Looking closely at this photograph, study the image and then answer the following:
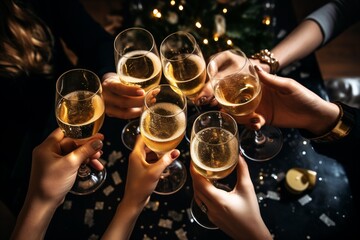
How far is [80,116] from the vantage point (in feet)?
4.16

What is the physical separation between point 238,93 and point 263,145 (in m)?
0.32

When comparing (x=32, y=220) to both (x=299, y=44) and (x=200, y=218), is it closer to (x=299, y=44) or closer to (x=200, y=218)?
(x=200, y=218)

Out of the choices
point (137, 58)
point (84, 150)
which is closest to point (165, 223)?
point (84, 150)

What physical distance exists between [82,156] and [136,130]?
0.44 meters

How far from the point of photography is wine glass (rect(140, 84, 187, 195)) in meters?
1.18

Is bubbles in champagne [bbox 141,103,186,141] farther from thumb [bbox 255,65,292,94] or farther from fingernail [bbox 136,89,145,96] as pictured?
thumb [bbox 255,65,292,94]

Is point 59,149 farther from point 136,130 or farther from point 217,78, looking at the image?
point 217,78

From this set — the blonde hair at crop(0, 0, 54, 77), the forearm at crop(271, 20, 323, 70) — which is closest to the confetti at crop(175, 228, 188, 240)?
the forearm at crop(271, 20, 323, 70)

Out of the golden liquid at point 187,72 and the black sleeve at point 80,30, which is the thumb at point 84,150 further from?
the black sleeve at point 80,30

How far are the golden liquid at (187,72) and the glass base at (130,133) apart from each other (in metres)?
0.34

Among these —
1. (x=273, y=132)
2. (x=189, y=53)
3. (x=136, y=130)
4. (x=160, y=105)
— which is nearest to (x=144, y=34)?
(x=189, y=53)

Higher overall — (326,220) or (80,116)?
(80,116)

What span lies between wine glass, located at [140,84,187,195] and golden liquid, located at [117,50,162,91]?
117 mm

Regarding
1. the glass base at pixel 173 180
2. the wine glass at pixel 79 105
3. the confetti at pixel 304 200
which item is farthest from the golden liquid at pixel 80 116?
the confetti at pixel 304 200
